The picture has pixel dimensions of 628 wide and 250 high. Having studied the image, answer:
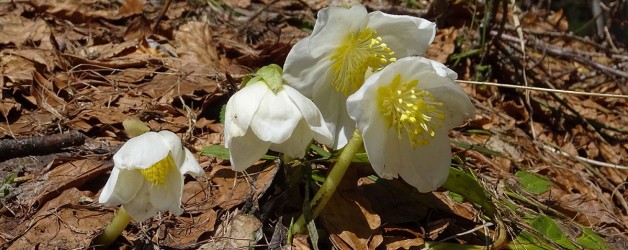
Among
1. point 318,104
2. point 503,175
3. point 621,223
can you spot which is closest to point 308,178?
point 318,104

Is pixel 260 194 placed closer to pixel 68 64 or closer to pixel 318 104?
pixel 318 104

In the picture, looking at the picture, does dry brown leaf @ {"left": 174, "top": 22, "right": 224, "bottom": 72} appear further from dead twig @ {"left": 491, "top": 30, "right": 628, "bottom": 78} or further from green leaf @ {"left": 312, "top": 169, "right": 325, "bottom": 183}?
dead twig @ {"left": 491, "top": 30, "right": 628, "bottom": 78}

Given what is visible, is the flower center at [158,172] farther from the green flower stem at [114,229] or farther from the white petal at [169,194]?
the green flower stem at [114,229]

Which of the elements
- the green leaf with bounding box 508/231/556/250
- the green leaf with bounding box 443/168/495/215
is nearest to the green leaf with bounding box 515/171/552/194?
the green leaf with bounding box 508/231/556/250

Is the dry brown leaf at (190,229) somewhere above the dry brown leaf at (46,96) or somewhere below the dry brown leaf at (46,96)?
below

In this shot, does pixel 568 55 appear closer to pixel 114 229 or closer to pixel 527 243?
pixel 527 243

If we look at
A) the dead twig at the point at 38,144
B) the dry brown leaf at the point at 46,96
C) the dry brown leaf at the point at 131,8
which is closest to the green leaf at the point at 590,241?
the dead twig at the point at 38,144

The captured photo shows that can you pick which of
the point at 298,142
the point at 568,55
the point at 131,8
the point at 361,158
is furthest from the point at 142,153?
the point at 568,55
